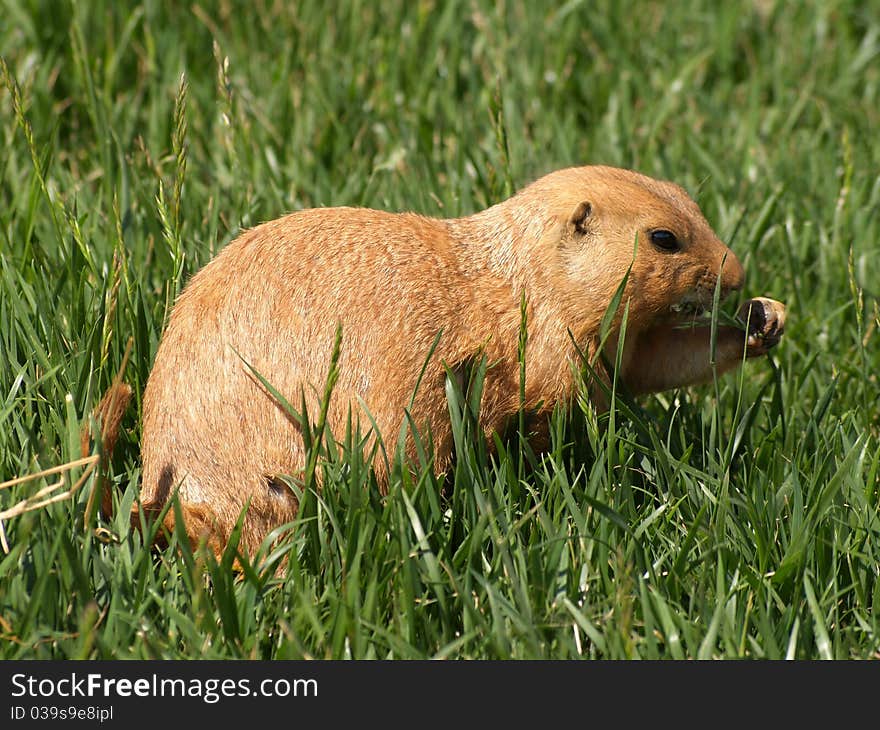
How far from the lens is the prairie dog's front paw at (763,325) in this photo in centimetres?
394

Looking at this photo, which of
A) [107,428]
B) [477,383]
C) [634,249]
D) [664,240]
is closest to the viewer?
[107,428]

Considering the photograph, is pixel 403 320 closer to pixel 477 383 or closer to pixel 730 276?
pixel 477 383

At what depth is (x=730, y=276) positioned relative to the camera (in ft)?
12.4

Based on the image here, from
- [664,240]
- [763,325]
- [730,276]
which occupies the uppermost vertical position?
[664,240]

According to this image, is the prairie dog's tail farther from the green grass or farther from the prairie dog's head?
the prairie dog's head

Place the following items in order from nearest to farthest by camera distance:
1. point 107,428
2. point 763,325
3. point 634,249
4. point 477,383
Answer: point 107,428, point 477,383, point 634,249, point 763,325

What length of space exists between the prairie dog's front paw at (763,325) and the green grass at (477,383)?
0.33ft

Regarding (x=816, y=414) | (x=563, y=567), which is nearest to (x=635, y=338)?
(x=816, y=414)

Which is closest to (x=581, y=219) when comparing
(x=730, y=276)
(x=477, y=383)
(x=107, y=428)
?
(x=730, y=276)

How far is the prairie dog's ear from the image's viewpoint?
3.62 metres

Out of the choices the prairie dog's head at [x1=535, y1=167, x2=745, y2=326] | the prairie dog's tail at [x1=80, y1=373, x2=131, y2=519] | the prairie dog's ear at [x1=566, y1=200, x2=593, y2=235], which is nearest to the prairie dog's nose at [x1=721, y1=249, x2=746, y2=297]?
the prairie dog's head at [x1=535, y1=167, x2=745, y2=326]

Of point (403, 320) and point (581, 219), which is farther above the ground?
point (581, 219)

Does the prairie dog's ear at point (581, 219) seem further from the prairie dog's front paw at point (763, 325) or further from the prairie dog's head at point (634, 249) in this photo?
the prairie dog's front paw at point (763, 325)

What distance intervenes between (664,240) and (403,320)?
2.92ft
